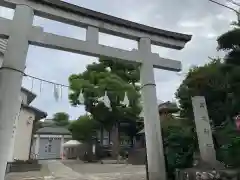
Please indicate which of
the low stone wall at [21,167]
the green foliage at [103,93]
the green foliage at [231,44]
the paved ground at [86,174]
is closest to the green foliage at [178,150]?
the paved ground at [86,174]

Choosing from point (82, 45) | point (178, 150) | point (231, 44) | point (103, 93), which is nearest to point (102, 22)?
point (82, 45)

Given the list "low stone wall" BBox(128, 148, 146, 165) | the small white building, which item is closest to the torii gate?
the small white building

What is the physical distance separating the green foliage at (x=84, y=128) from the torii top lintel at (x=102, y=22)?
640 inches

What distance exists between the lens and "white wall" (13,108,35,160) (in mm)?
14477

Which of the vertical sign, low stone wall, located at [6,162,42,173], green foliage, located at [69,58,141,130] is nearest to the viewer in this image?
the vertical sign

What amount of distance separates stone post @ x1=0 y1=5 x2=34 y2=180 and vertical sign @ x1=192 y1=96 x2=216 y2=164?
4695mm

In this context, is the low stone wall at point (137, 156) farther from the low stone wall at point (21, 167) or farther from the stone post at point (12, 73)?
the stone post at point (12, 73)

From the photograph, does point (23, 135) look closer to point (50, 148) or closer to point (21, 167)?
point (21, 167)

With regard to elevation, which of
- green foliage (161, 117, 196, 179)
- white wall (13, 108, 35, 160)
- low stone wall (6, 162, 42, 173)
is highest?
white wall (13, 108, 35, 160)

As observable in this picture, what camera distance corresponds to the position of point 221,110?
9992 millimetres

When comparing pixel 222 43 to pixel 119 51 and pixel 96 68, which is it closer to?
pixel 119 51

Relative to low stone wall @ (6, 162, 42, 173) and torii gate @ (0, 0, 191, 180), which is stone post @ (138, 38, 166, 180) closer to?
torii gate @ (0, 0, 191, 180)

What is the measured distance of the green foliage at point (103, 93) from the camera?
65.9 ft

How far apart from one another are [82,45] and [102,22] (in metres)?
1.04
